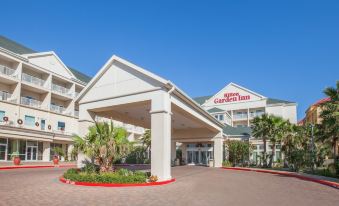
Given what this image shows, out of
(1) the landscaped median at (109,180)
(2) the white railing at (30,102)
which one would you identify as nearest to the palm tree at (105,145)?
(1) the landscaped median at (109,180)

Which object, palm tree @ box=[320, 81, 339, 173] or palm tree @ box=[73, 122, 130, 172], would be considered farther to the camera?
palm tree @ box=[320, 81, 339, 173]

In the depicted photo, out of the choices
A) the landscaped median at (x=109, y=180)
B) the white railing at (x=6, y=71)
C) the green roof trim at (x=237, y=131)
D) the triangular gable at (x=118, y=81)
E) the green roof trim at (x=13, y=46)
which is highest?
the green roof trim at (x=13, y=46)

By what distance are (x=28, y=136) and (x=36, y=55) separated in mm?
12032

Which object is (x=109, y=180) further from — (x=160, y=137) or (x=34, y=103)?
(x=34, y=103)

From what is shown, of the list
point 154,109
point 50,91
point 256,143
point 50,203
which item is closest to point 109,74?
point 154,109

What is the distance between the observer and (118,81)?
21312mm

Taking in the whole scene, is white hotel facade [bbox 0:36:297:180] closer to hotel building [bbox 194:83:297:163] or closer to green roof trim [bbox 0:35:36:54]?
green roof trim [bbox 0:35:36:54]

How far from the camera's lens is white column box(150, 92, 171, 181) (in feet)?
59.2

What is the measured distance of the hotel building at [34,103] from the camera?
3791cm

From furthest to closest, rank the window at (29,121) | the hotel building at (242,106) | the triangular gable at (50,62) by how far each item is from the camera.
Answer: the hotel building at (242,106), the triangular gable at (50,62), the window at (29,121)

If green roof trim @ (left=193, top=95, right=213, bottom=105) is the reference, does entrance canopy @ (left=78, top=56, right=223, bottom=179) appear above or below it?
below

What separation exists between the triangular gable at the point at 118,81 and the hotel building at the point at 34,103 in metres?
18.6

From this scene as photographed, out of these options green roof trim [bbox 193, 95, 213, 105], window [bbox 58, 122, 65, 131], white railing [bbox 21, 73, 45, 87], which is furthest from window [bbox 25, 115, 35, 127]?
green roof trim [bbox 193, 95, 213, 105]

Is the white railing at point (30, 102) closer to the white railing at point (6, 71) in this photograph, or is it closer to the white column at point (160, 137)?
the white railing at point (6, 71)
